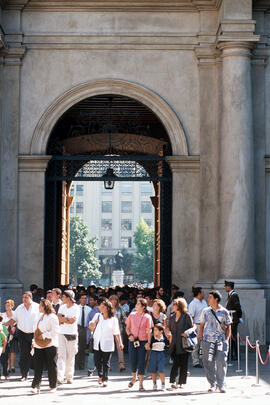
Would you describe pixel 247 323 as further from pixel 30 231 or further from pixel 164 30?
pixel 164 30

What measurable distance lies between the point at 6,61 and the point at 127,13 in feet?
10.5

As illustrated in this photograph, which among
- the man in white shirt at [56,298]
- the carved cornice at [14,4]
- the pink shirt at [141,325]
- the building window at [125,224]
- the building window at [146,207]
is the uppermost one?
the building window at [146,207]

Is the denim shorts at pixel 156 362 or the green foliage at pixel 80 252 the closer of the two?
the denim shorts at pixel 156 362

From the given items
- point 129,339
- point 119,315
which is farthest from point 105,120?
point 129,339

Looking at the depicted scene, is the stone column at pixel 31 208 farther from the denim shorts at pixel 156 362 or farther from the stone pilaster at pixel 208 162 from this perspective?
the denim shorts at pixel 156 362

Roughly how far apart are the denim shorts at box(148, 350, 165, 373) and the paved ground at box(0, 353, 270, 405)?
341 millimetres

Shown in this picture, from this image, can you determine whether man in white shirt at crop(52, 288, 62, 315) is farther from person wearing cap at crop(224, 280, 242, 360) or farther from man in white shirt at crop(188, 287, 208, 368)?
person wearing cap at crop(224, 280, 242, 360)

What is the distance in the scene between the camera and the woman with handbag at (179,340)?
51.4 feet

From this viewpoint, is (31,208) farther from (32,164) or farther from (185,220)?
(185,220)

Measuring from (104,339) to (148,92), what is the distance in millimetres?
9262

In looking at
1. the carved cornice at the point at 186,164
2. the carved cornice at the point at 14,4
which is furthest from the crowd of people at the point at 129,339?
the carved cornice at the point at 14,4

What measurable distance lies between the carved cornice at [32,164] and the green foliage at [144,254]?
95016 millimetres

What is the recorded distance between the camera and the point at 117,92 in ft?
78.6

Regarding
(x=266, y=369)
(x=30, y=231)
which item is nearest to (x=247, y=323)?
(x=266, y=369)
